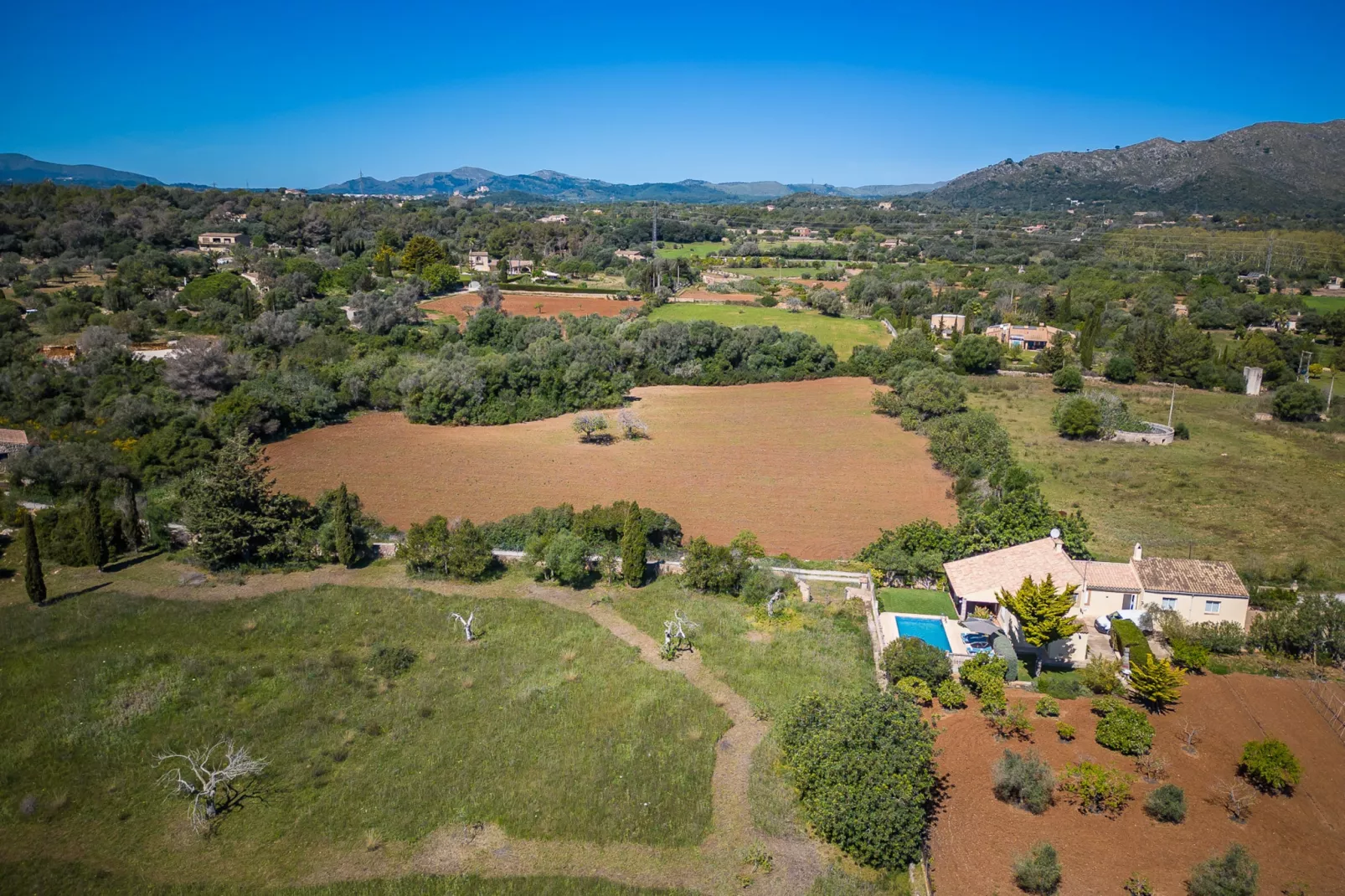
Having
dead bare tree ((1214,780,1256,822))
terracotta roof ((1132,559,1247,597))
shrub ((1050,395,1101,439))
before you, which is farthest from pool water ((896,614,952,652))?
shrub ((1050,395,1101,439))

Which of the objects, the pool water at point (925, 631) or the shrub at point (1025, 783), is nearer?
the shrub at point (1025, 783)

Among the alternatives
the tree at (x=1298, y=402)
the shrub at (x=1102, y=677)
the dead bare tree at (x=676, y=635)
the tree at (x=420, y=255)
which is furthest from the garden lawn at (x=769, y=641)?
the tree at (x=420, y=255)

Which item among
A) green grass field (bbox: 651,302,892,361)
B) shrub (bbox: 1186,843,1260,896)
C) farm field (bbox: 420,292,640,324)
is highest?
farm field (bbox: 420,292,640,324)

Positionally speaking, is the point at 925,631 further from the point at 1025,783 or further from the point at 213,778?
the point at 213,778

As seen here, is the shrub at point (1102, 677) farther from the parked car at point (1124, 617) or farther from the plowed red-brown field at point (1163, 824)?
the parked car at point (1124, 617)

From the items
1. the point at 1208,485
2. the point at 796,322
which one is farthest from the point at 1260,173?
the point at 1208,485

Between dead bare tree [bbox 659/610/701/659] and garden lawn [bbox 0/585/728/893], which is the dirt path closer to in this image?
garden lawn [bbox 0/585/728/893]
